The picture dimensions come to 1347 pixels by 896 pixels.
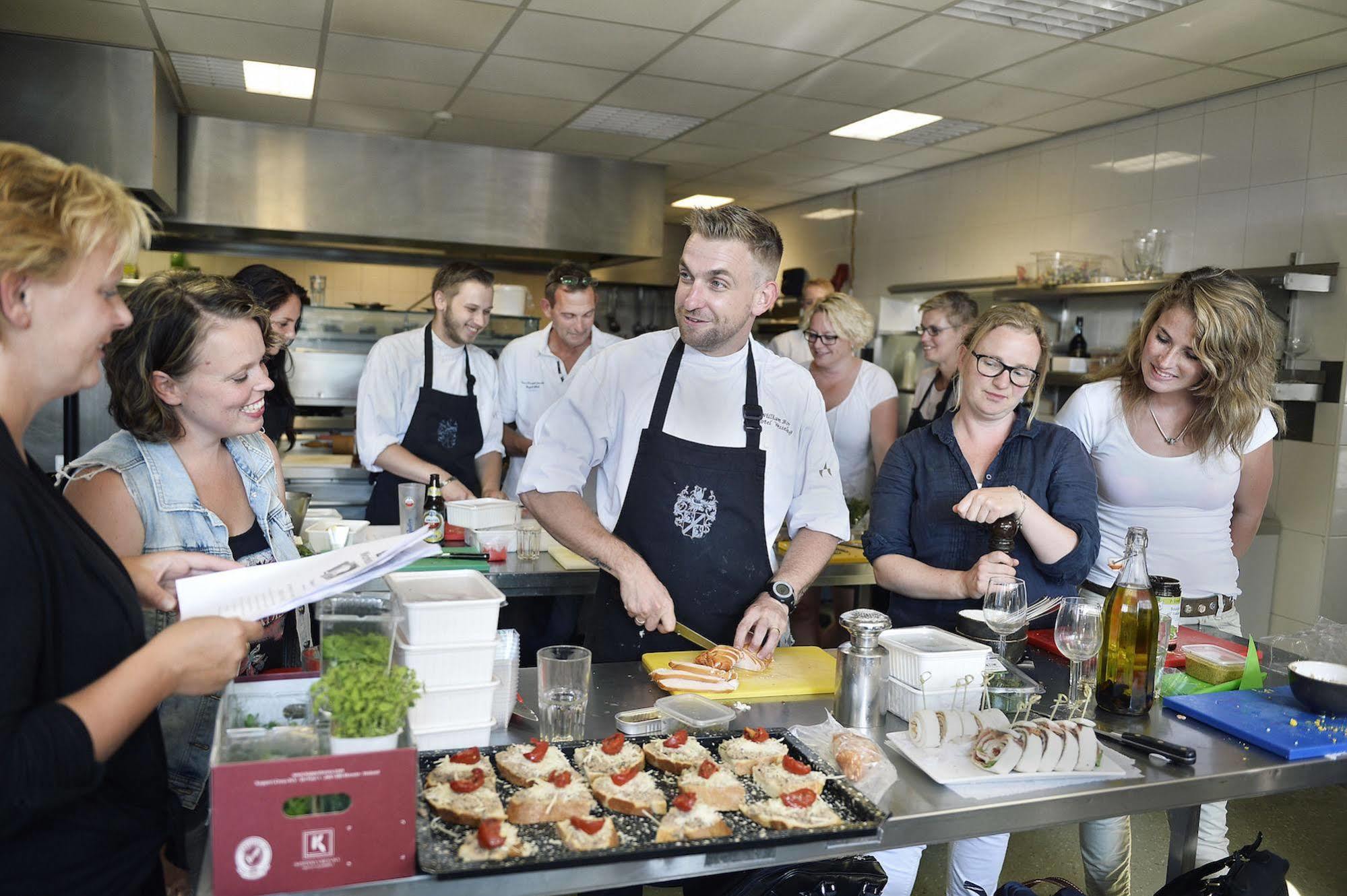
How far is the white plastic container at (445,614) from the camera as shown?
150 centimetres

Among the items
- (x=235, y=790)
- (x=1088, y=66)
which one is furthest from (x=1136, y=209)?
(x=235, y=790)

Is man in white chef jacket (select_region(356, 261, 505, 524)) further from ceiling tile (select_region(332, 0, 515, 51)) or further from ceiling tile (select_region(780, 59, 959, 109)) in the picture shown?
ceiling tile (select_region(780, 59, 959, 109))

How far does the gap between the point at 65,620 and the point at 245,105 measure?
6030mm

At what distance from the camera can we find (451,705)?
1586 mm

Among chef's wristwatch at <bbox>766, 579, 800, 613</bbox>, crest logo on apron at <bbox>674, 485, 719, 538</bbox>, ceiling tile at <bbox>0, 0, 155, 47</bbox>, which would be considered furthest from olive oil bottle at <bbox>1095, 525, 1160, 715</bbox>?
ceiling tile at <bbox>0, 0, 155, 47</bbox>

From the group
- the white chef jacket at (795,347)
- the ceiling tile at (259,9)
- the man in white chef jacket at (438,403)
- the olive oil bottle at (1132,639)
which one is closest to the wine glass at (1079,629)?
the olive oil bottle at (1132,639)

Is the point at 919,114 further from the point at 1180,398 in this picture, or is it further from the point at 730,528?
the point at 730,528

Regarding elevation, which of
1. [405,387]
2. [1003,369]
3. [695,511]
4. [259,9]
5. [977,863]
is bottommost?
[977,863]

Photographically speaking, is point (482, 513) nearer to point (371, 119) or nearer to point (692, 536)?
point (692, 536)

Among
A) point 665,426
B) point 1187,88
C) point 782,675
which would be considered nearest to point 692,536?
point 665,426

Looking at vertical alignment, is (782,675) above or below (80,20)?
below

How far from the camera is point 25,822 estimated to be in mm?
1169

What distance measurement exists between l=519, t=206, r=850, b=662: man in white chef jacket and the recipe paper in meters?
0.91

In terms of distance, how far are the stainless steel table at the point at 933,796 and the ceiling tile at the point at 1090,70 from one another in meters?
3.65
